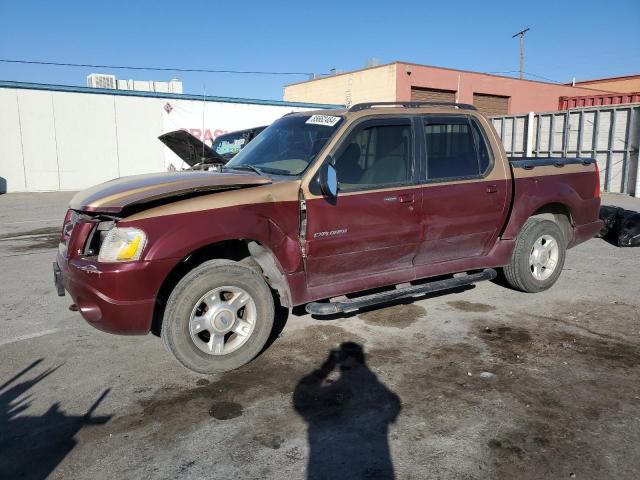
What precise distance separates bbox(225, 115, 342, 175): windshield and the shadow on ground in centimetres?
226

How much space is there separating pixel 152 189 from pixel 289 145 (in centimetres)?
145

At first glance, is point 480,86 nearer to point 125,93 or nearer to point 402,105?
point 125,93

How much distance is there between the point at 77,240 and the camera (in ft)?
12.4

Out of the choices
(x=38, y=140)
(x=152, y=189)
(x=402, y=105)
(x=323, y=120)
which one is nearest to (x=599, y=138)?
(x=402, y=105)

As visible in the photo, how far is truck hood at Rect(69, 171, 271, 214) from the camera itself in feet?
11.8

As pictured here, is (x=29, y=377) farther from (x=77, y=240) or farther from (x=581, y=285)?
(x=581, y=285)

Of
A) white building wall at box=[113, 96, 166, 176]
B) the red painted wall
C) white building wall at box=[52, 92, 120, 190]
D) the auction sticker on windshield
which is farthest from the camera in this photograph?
the red painted wall

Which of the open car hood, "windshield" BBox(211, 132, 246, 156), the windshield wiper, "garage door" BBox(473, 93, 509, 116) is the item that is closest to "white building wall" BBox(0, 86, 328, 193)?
"windshield" BBox(211, 132, 246, 156)

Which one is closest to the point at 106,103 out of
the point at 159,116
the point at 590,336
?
the point at 159,116

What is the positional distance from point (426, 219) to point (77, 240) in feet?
9.55

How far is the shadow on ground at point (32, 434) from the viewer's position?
276 centimetres

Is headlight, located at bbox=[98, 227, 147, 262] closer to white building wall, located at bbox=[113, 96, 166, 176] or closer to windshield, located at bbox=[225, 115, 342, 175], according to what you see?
windshield, located at bbox=[225, 115, 342, 175]

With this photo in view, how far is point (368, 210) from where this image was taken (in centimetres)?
434

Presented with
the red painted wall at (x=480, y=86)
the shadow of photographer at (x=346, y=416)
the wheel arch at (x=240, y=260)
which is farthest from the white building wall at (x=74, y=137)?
the shadow of photographer at (x=346, y=416)
